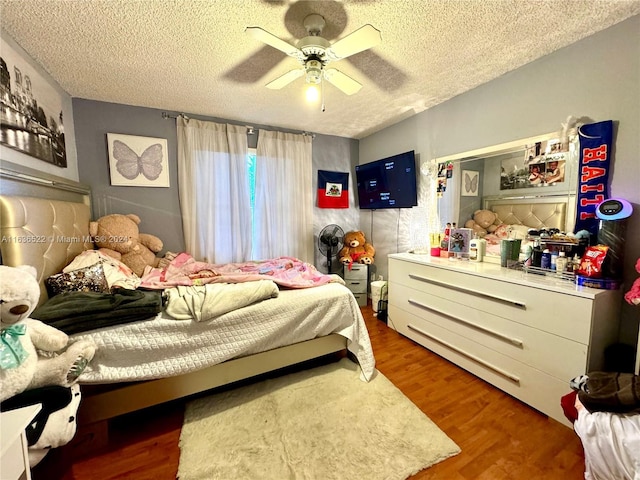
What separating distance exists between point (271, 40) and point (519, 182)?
2028 mm

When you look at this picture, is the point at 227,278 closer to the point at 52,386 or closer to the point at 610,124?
the point at 52,386

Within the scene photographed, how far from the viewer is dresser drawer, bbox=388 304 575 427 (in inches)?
60.4

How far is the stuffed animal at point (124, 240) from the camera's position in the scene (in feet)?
7.77

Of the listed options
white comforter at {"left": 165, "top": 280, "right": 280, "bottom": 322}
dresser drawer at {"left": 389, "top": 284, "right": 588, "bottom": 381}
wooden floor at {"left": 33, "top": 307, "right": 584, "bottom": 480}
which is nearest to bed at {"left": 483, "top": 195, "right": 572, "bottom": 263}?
dresser drawer at {"left": 389, "top": 284, "right": 588, "bottom": 381}

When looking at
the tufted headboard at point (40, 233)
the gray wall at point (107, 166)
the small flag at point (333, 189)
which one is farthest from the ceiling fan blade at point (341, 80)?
the tufted headboard at point (40, 233)

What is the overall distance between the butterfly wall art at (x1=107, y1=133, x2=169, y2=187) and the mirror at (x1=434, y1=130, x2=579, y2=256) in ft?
9.59

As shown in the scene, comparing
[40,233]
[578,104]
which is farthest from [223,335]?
[578,104]

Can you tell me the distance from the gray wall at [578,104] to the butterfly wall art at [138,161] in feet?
9.75

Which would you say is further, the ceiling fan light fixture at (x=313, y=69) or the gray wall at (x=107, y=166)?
the gray wall at (x=107, y=166)

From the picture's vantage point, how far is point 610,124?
1556mm

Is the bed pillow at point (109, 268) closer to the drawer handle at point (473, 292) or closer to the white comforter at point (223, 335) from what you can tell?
the white comforter at point (223, 335)

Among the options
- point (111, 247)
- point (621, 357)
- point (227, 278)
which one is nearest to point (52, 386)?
point (227, 278)

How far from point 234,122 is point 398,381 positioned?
315 centimetres

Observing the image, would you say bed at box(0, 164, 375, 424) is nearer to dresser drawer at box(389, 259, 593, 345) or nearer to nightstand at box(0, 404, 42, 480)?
nightstand at box(0, 404, 42, 480)
